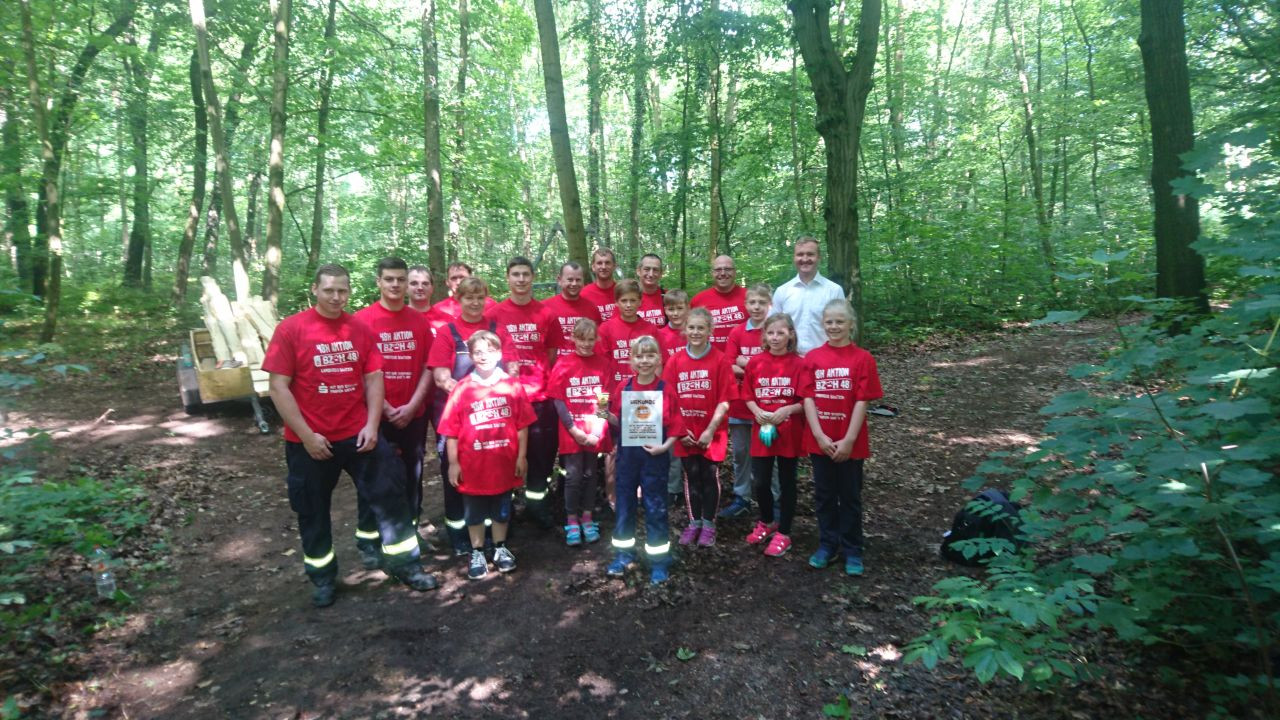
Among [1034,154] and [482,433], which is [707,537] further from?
[1034,154]

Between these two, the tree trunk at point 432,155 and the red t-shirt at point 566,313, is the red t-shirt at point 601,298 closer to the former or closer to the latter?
the red t-shirt at point 566,313

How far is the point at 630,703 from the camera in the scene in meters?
3.30

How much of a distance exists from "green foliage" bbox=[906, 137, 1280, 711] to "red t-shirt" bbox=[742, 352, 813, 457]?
162 cm

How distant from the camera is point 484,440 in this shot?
464cm

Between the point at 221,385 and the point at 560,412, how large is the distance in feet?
20.6

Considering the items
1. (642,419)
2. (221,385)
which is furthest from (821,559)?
(221,385)

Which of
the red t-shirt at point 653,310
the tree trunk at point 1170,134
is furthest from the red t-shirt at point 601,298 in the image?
the tree trunk at point 1170,134

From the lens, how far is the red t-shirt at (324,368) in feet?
13.5

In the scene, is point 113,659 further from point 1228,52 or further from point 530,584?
point 1228,52

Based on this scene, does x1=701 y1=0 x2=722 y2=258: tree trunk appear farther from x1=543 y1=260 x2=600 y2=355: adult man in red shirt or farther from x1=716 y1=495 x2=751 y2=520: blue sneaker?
x1=716 y1=495 x2=751 y2=520: blue sneaker

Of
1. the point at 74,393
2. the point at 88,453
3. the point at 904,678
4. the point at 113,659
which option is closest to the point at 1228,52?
the point at 904,678

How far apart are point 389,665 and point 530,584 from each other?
114cm

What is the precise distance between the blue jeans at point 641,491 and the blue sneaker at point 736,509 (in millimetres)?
1039

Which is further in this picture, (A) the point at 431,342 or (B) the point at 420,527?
(B) the point at 420,527
